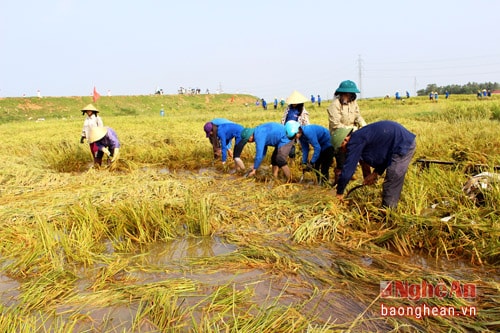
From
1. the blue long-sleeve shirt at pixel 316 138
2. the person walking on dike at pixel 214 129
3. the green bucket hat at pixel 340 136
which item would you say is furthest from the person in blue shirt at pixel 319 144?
the person walking on dike at pixel 214 129

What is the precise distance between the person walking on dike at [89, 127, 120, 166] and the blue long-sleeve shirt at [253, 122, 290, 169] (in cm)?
293

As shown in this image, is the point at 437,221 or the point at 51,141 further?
the point at 51,141

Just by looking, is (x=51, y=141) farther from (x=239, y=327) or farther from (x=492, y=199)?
(x=492, y=199)

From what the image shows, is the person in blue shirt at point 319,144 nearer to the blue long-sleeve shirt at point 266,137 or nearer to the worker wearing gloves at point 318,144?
the worker wearing gloves at point 318,144

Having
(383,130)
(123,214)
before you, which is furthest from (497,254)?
(123,214)

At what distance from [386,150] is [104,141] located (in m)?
5.21

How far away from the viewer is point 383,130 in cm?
320

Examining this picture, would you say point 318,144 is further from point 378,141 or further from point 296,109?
point 378,141

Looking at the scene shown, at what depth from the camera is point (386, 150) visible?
10.7 feet

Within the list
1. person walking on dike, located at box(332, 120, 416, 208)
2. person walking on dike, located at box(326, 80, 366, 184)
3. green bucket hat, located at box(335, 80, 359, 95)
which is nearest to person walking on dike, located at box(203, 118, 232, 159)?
person walking on dike, located at box(326, 80, 366, 184)

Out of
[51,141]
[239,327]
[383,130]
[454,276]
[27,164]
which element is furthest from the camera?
[51,141]

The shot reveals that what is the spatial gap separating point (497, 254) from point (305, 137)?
2867mm

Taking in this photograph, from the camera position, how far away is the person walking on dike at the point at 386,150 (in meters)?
3.19

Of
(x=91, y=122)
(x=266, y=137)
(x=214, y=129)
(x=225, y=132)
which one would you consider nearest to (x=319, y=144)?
(x=266, y=137)
